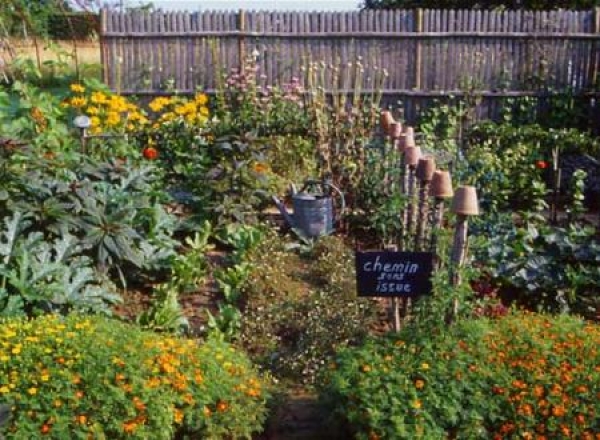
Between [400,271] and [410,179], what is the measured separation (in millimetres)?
1718

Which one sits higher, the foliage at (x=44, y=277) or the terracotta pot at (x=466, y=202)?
the terracotta pot at (x=466, y=202)

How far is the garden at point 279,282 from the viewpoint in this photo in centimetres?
355

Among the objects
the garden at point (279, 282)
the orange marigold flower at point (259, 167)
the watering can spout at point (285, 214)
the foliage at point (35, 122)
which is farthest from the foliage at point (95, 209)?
the orange marigold flower at point (259, 167)

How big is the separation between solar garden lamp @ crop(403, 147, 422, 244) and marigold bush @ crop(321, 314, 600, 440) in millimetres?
1333

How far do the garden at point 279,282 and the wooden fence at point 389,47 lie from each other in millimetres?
2061

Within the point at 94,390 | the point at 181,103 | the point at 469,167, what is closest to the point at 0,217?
the point at 94,390

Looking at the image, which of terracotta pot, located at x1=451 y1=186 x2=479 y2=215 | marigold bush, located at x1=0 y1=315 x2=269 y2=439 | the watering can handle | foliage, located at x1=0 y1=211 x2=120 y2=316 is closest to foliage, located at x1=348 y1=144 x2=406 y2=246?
the watering can handle

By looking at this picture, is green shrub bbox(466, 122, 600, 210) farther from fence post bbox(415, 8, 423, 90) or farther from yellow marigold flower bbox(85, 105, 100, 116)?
yellow marigold flower bbox(85, 105, 100, 116)

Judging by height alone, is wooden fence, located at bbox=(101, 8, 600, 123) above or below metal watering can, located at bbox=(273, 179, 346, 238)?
above

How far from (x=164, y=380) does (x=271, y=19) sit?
9.09m

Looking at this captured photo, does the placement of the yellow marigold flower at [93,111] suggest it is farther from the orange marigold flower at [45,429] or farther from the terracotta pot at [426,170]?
the orange marigold flower at [45,429]

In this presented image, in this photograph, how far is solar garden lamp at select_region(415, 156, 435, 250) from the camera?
4.53m

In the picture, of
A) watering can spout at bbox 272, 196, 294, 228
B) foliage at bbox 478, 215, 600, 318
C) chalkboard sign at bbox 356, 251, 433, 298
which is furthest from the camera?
watering can spout at bbox 272, 196, 294, 228

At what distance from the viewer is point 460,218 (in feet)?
13.1
